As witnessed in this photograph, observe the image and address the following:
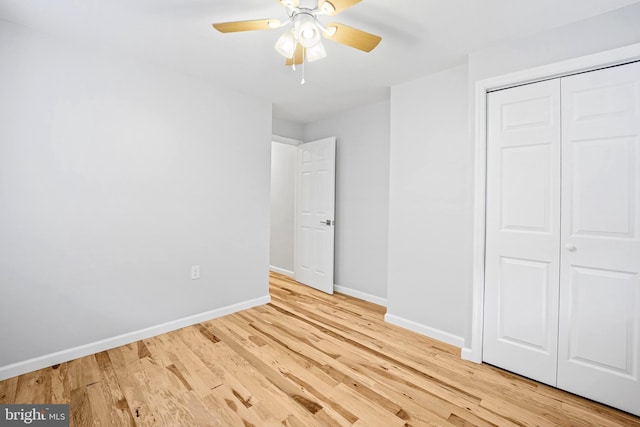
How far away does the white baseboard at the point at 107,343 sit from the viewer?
77.7 inches

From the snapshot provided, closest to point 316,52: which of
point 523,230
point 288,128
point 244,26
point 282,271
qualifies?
point 244,26

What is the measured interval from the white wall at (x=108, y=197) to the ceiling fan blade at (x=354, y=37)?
175cm

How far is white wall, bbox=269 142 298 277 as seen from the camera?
4.76 metres

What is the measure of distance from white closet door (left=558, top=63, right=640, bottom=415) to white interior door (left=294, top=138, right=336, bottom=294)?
2.48 metres

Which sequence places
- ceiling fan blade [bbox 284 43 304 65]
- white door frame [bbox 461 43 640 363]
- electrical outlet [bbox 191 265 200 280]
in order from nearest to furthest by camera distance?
ceiling fan blade [bbox 284 43 304 65]
white door frame [bbox 461 43 640 363]
electrical outlet [bbox 191 265 200 280]

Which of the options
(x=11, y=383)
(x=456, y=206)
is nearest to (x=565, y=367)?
(x=456, y=206)

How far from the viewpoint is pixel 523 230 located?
6.88 feet

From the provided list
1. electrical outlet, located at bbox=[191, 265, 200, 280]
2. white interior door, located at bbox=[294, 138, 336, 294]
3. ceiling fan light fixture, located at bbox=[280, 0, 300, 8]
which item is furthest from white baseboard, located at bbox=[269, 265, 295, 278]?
ceiling fan light fixture, located at bbox=[280, 0, 300, 8]

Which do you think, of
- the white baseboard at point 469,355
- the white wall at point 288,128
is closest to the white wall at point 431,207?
the white baseboard at point 469,355

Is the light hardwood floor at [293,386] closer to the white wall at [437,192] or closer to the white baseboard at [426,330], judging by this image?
the white baseboard at [426,330]

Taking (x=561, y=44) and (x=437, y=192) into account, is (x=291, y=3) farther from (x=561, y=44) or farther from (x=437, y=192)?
(x=437, y=192)

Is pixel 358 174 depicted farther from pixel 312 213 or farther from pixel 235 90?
pixel 235 90

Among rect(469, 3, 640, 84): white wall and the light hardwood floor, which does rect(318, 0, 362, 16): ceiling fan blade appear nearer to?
rect(469, 3, 640, 84): white wall

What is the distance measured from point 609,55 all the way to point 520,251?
133cm
